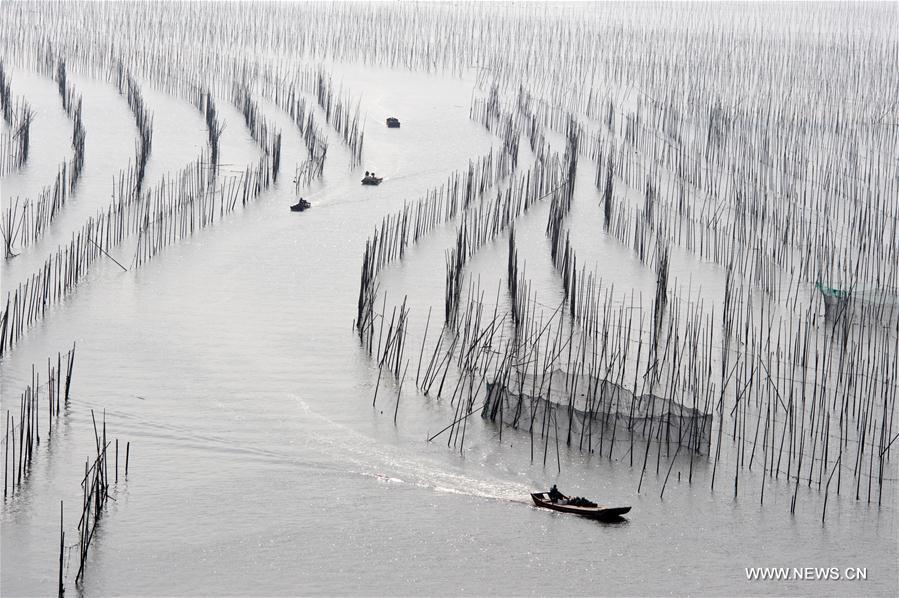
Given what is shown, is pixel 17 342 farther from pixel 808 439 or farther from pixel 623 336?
pixel 808 439

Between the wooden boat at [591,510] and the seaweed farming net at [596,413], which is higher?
the seaweed farming net at [596,413]

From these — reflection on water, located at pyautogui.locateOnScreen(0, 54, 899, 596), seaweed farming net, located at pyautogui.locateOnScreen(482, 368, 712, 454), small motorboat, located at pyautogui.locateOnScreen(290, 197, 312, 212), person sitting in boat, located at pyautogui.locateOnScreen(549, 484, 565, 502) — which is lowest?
reflection on water, located at pyautogui.locateOnScreen(0, 54, 899, 596)

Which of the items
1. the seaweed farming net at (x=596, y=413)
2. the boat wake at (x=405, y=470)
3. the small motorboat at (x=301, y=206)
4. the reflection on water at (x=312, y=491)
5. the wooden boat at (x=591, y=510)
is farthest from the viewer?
the small motorboat at (x=301, y=206)

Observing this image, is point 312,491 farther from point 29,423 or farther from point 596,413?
point 596,413

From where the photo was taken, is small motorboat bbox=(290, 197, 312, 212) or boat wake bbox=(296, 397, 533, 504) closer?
boat wake bbox=(296, 397, 533, 504)

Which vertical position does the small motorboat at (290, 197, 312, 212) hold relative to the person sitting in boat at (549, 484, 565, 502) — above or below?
above

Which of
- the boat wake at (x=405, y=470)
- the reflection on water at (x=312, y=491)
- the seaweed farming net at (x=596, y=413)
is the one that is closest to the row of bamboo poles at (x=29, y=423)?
the reflection on water at (x=312, y=491)

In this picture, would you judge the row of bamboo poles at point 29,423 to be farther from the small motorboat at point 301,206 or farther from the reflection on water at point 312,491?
the small motorboat at point 301,206

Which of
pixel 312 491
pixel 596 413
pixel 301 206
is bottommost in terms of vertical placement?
pixel 312 491

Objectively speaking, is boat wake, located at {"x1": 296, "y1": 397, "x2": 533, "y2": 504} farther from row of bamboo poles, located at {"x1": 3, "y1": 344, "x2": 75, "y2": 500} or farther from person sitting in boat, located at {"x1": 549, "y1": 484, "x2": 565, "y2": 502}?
row of bamboo poles, located at {"x1": 3, "y1": 344, "x2": 75, "y2": 500}

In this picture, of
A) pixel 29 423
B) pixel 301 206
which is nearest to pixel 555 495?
pixel 29 423

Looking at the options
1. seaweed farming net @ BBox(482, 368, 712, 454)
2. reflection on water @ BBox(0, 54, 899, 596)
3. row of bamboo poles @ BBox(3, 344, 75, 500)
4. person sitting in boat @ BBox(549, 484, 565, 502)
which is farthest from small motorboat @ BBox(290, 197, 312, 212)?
person sitting in boat @ BBox(549, 484, 565, 502)
